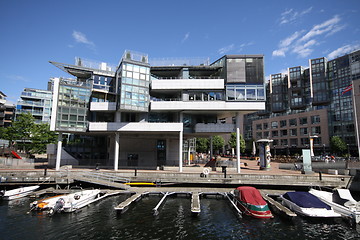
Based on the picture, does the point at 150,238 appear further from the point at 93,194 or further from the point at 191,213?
the point at 93,194

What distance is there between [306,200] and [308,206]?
94 centimetres

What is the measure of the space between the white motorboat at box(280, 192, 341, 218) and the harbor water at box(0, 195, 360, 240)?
1.97 ft

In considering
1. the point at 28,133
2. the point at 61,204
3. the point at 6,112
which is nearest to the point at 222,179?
the point at 61,204

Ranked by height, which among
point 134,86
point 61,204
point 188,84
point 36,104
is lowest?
point 61,204

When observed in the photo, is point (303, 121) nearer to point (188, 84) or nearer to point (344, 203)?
point (188, 84)

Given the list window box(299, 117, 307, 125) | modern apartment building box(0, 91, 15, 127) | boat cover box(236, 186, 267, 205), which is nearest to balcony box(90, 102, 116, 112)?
boat cover box(236, 186, 267, 205)

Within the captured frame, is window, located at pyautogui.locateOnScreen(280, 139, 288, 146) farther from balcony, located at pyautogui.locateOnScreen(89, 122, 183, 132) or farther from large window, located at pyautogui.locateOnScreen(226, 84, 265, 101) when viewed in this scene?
balcony, located at pyautogui.locateOnScreen(89, 122, 183, 132)

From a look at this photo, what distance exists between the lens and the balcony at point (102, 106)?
3897 centimetres


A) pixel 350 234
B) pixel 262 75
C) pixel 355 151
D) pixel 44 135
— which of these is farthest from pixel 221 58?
pixel 355 151

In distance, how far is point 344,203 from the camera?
2070cm

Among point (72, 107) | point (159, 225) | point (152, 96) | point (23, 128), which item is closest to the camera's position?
point (159, 225)

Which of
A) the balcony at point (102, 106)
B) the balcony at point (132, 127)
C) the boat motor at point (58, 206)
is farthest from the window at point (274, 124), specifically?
the boat motor at point (58, 206)

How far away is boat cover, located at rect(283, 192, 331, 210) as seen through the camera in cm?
1986

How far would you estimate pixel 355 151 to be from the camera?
2709 inches
